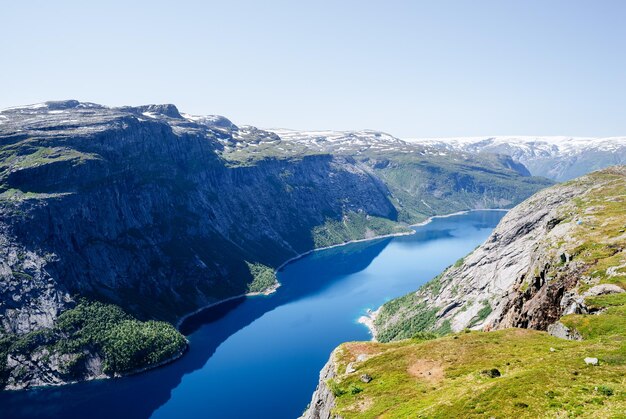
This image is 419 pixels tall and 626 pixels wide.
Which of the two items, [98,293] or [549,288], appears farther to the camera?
[98,293]

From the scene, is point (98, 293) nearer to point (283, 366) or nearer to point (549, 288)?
point (283, 366)

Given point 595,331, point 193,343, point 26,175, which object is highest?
point 26,175

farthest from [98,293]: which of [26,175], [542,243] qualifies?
[542,243]

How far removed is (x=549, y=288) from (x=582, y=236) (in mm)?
20712

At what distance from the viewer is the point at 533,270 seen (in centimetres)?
8069

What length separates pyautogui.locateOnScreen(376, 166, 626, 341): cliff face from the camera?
6469 cm

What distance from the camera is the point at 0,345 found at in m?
150

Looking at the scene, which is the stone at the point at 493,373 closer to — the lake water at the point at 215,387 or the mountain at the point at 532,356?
the mountain at the point at 532,356

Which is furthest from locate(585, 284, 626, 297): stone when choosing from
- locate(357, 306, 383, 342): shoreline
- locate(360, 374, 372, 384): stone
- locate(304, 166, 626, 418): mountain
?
locate(357, 306, 383, 342): shoreline

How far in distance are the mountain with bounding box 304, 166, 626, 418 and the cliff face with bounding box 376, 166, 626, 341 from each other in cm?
36

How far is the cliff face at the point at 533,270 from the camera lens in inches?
2547

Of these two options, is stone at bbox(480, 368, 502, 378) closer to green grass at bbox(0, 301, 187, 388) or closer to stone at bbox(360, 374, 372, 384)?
stone at bbox(360, 374, 372, 384)

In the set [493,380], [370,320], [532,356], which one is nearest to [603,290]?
[532,356]

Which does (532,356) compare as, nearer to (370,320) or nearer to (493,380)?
(493,380)
